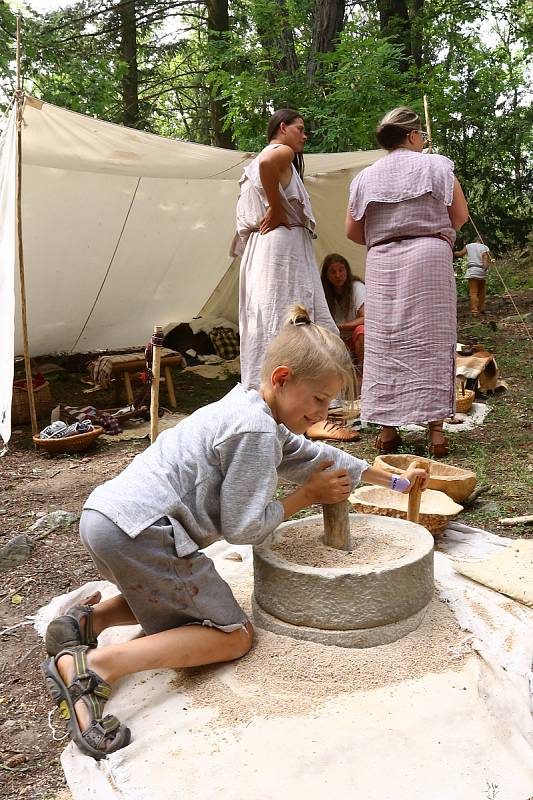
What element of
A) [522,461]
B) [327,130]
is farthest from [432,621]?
[327,130]

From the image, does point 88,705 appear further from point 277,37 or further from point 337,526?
point 277,37

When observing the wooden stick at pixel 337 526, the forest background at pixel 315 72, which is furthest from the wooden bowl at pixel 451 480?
the forest background at pixel 315 72

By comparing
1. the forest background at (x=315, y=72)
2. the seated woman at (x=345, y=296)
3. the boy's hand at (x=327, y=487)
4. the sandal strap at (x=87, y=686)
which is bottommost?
the sandal strap at (x=87, y=686)

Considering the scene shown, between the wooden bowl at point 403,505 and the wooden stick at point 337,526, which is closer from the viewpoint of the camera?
the wooden stick at point 337,526

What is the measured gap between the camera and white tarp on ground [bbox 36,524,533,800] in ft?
4.81

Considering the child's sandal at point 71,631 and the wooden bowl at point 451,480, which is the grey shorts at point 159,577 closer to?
the child's sandal at point 71,631

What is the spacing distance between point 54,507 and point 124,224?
354 centimetres

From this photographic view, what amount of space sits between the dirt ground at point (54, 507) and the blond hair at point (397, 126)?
1.55 metres

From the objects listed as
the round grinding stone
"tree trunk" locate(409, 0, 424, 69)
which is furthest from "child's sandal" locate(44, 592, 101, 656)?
"tree trunk" locate(409, 0, 424, 69)

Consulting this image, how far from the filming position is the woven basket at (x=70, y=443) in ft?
14.3

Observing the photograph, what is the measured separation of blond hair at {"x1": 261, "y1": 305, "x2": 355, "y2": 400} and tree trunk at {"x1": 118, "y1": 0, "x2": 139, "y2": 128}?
873 centimetres

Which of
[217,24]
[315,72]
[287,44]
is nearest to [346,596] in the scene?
[315,72]

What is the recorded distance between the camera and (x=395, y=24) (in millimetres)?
8703

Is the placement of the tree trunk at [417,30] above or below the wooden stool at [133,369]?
above
